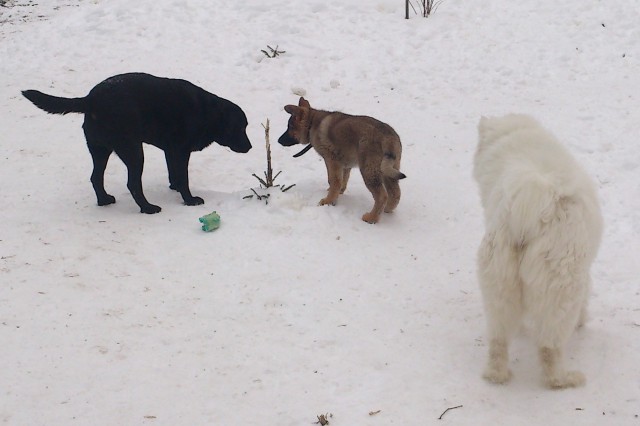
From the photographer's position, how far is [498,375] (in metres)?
3.68

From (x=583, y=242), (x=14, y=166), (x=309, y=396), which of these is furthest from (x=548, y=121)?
(x=14, y=166)

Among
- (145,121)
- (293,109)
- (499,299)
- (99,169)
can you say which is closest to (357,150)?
(293,109)

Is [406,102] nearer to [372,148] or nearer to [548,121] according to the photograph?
[548,121]

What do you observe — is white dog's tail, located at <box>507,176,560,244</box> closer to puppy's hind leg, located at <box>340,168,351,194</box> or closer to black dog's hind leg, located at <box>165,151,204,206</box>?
puppy's hind leg, located at <box>340,168,351,194</box>

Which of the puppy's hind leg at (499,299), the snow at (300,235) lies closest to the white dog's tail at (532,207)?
the puppy's hind leg at (499,299)

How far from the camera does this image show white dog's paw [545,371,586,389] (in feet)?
11.7

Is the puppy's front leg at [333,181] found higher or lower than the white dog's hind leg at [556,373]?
higher

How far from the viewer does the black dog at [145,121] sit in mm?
5629

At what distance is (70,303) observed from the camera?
4.37 meters

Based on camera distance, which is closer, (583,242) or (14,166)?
(583,242)

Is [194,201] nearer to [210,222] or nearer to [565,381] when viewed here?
[210,222]

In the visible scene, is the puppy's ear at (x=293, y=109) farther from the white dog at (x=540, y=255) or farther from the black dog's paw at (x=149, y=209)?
A: the white dog at (x=540, y=255)

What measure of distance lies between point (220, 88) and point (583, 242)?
6819mm

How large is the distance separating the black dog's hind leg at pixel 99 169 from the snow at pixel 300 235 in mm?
122
